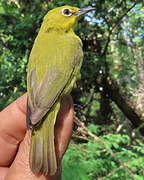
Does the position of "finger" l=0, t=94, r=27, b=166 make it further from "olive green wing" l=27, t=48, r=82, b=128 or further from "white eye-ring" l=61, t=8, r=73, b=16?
"white eye-ring" l=61, t=8, r=73, b=16

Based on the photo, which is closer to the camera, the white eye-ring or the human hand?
the human hand

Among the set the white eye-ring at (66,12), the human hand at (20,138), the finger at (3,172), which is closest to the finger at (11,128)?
the human hand at (20,138)

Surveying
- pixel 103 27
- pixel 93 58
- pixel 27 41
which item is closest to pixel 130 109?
pixel 93 58

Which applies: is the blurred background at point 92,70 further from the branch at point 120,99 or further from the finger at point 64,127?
the finger at point 64,127

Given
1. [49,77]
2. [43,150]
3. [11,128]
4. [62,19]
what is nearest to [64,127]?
[43,150]

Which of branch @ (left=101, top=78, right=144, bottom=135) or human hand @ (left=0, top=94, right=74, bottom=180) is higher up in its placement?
human hand @ (left=0, top=94, right=74, bottom=180)

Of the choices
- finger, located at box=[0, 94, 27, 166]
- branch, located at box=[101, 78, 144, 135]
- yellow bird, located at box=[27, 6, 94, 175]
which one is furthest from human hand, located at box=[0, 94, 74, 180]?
branch, located at box=[101, 78, 144, 135]

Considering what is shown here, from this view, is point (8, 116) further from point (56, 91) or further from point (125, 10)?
point (125, 10)

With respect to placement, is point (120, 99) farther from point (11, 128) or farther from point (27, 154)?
point (27, 154)

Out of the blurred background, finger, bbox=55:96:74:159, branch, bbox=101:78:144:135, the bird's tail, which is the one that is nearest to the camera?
the bird's tail
